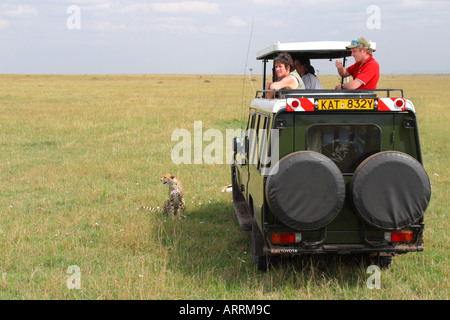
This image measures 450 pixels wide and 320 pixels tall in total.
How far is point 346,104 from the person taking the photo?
468 centimetres

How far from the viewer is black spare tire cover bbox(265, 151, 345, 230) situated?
171 inches

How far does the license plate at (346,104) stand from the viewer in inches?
184

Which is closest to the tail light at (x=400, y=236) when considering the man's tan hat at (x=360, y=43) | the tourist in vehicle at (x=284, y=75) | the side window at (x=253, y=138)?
the side window at (x=253, y=138)

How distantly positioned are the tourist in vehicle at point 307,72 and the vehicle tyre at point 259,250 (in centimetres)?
259

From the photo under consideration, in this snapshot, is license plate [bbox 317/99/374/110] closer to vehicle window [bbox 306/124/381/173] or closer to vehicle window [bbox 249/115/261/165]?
vehicle window [bbox 306/124/381/173]

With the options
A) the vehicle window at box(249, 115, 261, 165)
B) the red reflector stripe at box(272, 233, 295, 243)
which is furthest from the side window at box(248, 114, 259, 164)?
the red reflector stripe at box(272, 233, 295, 243)

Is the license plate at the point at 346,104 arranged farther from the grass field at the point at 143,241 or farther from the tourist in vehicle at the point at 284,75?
the grass field at the point at 143,241

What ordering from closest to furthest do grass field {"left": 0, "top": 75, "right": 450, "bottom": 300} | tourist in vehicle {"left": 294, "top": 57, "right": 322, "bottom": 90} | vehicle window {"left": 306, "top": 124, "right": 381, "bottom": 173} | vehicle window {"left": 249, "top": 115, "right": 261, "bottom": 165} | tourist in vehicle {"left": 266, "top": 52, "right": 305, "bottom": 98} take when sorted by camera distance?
1. vehicle window {"left": 306, "top": 124, "right": 381, "bottom": 173}
2. grass field {"left": 0, "top": 75, "right": 450, "bottom": 300}
3. vehicle window {"left": 249, "top": 115, "right": 261, "bottom": 165}
4. tourist in vehicle {"left": 266, "top": 52, "right": 305, "bottom": 98}
5. tourist in vehicle {"left": 294, "top": 57, "right": 322, "bottom": 90}

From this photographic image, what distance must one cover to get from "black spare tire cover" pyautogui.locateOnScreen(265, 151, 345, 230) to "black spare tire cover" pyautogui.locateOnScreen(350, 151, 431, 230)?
8.5 inches

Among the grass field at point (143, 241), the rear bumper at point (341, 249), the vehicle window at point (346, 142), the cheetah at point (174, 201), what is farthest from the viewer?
the cheetah at point (174, 201)

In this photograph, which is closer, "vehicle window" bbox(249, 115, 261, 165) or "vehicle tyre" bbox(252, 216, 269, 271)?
"vehicle tyre" bbox(252, 216, 269, 271)

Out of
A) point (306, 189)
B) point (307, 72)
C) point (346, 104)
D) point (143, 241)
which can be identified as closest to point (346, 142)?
point (346, 104)

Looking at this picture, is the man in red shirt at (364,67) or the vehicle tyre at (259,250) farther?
the man in red shirt at (364,67)

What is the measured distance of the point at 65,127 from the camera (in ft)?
58.7
